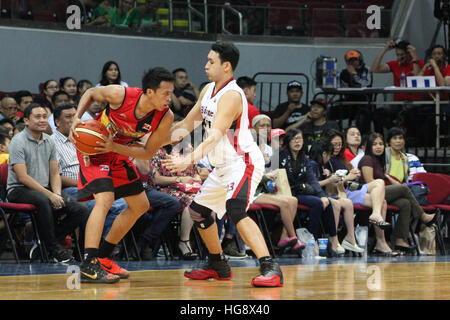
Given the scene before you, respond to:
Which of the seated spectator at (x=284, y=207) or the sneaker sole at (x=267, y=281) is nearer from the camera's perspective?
the sneaker sole at (x=267, y=281)

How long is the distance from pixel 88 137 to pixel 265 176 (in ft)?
12.3

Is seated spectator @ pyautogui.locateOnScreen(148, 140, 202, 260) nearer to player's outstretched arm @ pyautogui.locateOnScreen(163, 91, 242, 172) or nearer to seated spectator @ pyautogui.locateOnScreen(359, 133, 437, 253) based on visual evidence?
seated spectator @ pyautogui.locateOnScreen(359, 133, 437, 253)

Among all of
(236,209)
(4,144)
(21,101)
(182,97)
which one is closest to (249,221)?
(236,209)

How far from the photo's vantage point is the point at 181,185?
816 centimetres

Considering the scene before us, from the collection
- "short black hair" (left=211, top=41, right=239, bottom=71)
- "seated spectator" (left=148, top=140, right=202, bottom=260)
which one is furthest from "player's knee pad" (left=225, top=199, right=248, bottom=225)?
"seated spectator" (left=148, top=140, right=202, bottom=260)

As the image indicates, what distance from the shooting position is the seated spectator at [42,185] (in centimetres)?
709

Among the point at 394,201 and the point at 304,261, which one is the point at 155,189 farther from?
the point at 394,201

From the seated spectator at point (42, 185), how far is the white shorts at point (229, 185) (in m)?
2.25

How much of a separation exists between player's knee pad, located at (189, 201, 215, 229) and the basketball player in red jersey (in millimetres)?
387

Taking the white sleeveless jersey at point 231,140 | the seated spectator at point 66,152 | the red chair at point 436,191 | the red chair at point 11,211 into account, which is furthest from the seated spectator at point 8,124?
the red chair at point 436,191

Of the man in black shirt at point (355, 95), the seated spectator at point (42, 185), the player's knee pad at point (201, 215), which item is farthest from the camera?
the man in black shirt at point (355, 95)

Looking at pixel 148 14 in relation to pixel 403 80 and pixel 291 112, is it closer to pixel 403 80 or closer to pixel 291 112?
pixel 291 112

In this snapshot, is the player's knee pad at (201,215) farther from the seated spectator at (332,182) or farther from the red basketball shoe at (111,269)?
the seated spectator at (332,182)
